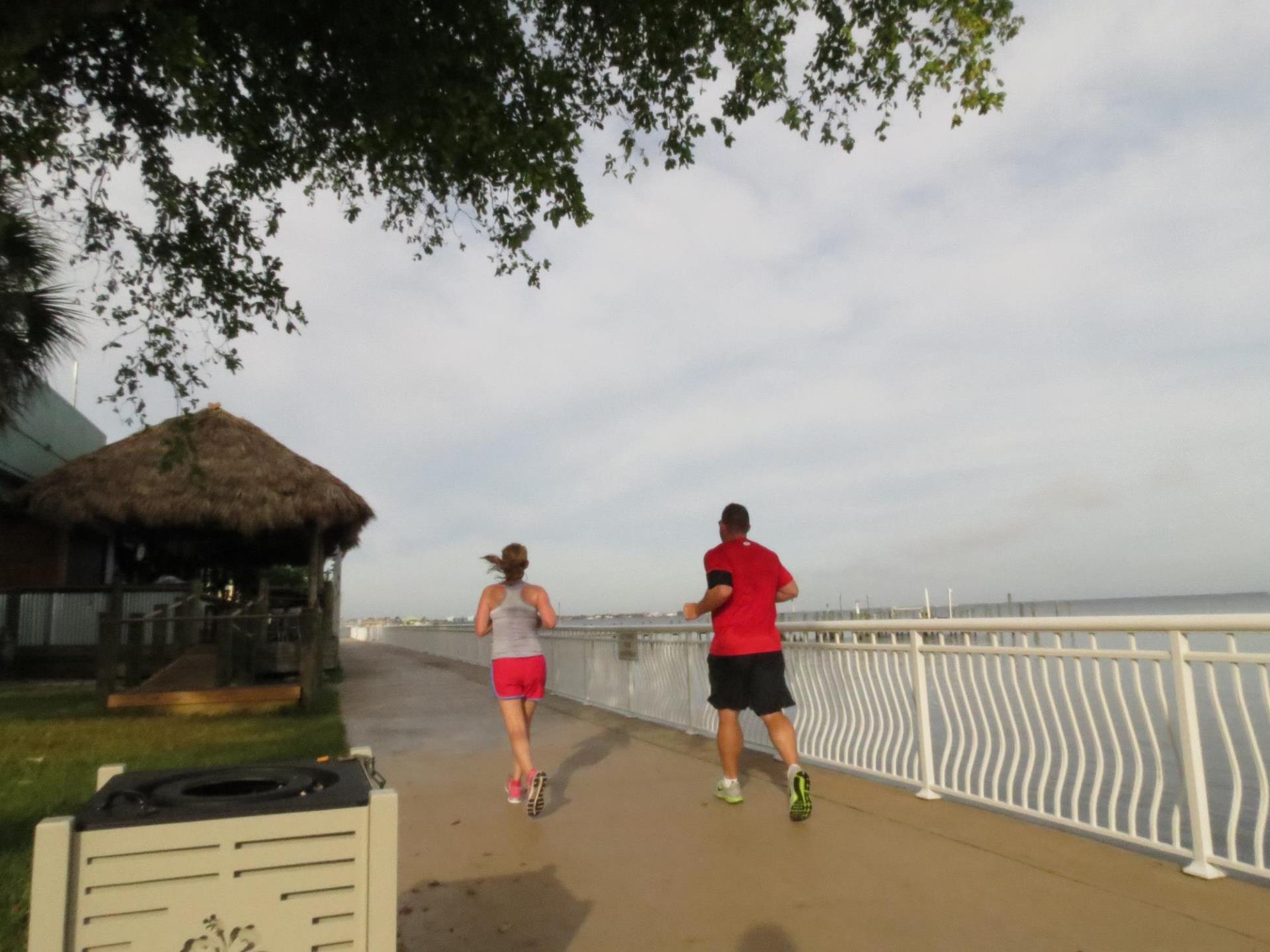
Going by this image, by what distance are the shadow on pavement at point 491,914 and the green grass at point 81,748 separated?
1.42 meters

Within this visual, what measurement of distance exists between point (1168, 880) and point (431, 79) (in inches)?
271

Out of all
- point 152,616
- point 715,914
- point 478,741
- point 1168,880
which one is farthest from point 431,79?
point 152,616

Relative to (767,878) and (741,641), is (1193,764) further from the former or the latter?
(741,641)

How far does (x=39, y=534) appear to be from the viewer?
1878cm

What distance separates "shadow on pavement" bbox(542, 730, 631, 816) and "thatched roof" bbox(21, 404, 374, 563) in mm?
8857

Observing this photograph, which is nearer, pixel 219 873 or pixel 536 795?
pixel 219 873

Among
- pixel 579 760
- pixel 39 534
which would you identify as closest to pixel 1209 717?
pixel 579 760

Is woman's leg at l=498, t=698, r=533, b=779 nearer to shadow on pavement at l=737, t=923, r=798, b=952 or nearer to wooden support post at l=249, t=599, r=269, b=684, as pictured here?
shadow on pavement at l=737, t=923, r=798, b=952

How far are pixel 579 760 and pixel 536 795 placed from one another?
219cm

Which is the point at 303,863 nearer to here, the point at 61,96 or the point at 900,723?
the point at 900,723

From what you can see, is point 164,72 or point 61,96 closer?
point 164,72

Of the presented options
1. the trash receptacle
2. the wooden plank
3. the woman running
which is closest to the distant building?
the wooden plank

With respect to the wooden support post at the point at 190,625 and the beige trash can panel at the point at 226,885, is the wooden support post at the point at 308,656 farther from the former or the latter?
A: the beige trash can panel at the point at 226,885

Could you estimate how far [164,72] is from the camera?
6676 mm
